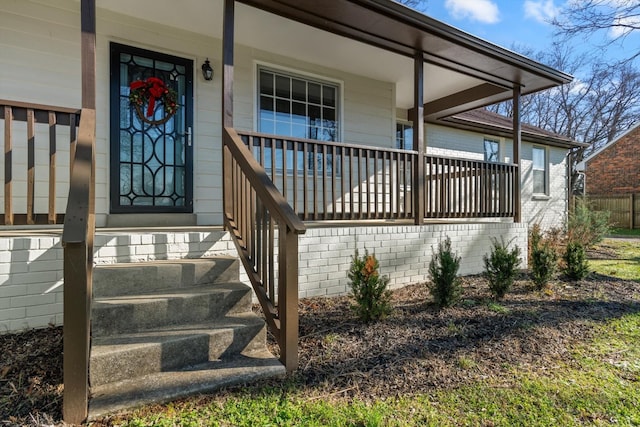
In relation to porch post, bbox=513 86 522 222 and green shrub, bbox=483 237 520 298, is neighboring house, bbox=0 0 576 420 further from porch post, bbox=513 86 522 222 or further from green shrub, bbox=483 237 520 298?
green shrub, bbox=483 237 520 298

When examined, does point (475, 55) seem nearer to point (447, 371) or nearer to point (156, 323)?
point (447, 371)

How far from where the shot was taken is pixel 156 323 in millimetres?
2535

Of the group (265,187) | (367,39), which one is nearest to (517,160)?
(367,39)

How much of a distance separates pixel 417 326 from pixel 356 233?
1428mm

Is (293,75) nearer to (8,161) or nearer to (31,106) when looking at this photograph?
(31,106)

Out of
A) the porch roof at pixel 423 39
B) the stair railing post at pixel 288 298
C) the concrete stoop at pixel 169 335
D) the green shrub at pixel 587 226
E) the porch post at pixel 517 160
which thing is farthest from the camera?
the green shrub at pixel 587 226

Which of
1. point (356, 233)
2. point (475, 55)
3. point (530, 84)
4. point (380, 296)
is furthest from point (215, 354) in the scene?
point (530, 84)

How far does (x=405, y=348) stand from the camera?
279 cm

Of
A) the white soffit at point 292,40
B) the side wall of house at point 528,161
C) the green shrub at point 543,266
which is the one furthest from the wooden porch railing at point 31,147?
the side wall of house at point 528,161

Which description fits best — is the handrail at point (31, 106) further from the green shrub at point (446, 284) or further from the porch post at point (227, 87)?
the green shrub at point (446, 284)

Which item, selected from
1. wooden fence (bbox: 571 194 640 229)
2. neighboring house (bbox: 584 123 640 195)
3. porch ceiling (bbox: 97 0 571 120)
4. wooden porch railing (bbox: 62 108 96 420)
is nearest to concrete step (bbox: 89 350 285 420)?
wooden porch railing (bbox: 62 108 96 420)

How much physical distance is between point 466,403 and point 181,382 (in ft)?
5.65

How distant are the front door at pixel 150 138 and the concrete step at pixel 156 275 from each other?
67.6 inches

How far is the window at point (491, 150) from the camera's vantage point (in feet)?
32.4
